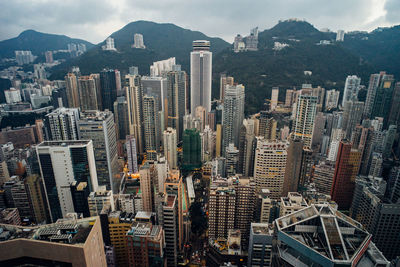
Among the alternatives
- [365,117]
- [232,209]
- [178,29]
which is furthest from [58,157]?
[178,29]

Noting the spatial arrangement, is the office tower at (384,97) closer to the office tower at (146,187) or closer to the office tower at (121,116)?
the office tower at (146,187)

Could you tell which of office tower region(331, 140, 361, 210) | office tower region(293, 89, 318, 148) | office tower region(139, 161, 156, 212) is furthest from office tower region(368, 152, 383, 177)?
office tower region(139, 161, 156, 212)

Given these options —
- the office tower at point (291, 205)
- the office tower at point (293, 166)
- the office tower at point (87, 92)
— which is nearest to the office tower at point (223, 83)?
the office tower at point (87, 92)

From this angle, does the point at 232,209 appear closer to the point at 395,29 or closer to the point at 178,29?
the point at 395,29

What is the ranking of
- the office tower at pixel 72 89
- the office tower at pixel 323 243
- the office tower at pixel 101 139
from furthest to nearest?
the office tower at pixel 72 89, the office tower at pixel 101 139, the office tower at pixel 323 243

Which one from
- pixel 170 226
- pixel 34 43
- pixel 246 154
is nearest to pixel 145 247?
pixel 170 226

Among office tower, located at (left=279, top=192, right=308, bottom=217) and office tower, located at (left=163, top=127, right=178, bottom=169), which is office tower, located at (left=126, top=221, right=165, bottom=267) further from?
office tower, located at (left=163, top=127, right=178, bottom=169)

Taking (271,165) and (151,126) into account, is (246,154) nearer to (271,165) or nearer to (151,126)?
(271,165)
